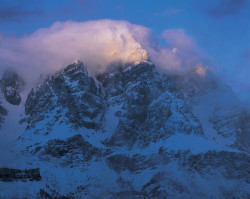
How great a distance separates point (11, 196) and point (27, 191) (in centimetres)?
1056

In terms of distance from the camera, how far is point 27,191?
19462 cm

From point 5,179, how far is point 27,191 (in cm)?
994

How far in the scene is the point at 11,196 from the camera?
185 metres

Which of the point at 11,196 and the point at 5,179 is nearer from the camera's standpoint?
the point at 11,196

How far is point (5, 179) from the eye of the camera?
19750cm

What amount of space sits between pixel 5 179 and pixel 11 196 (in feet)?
46.7
